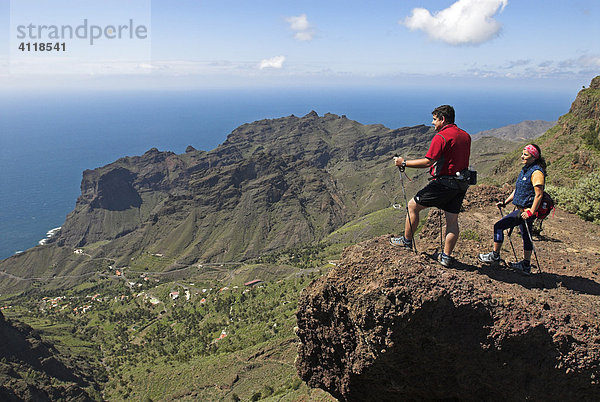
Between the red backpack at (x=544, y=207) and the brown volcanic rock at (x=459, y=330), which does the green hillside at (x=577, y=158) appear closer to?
the red backpack at (x=544, y=207)

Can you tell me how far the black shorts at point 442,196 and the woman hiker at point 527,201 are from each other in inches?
64.8

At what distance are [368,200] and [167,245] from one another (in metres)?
115

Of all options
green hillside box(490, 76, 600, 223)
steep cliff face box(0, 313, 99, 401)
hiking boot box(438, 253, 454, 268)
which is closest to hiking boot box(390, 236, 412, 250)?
hiking boot box(438, 253, 454, 268)

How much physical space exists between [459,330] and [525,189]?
13.6ft

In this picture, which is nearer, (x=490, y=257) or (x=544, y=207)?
(x=544, y=207)

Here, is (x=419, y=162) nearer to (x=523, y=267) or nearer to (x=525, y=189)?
(x=525, y=189)

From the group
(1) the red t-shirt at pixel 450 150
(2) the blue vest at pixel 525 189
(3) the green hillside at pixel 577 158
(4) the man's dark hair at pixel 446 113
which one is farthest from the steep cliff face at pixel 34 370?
(3) the green hillside at pixel 577 158

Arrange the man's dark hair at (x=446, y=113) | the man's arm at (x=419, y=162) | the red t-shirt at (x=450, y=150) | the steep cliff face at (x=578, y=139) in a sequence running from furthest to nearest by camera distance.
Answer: the steep cliff face at (x=578, y=139)
the man's dark hair at (x=446, y=113)
the man's arm at (x=419, y=162)
the red t-shirt at (x=450, y=150)

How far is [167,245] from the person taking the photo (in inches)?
6230

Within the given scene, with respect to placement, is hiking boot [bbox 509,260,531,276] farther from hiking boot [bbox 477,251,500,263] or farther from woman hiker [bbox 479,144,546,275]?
hiking boot [bbox 477,251,500,263]

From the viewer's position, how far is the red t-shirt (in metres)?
7.01

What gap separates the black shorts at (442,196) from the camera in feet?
24.1

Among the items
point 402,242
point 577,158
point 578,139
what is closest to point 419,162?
point 402,242

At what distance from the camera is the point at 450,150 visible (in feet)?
23.2
